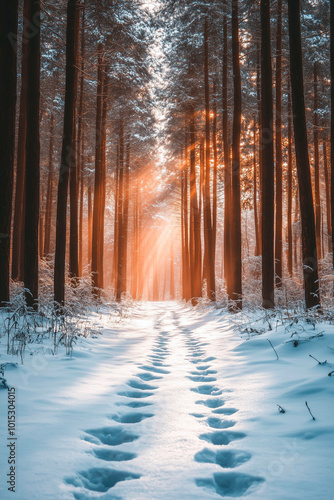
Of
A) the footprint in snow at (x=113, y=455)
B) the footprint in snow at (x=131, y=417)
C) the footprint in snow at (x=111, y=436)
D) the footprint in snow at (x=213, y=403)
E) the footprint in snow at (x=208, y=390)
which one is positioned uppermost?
the footprint in snow at (x=113, y=455)

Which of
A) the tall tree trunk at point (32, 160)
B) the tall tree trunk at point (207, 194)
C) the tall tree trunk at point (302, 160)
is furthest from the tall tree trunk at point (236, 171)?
the tall tree trunk at point (32, 160)

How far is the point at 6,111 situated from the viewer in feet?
21.3

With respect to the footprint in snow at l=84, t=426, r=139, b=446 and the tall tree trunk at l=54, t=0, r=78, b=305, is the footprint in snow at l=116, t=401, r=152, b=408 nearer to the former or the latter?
the footprint in snow at l=84, t=426, r=139, b=446

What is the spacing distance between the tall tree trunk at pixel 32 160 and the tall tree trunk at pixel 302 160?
573cm

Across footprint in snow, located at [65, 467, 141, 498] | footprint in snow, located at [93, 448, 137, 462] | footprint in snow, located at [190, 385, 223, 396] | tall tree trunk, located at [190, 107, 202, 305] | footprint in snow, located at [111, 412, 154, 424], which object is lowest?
footprint in snow, located at [190, 385, 223, 396]

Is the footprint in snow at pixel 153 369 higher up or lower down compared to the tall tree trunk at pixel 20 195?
lower down

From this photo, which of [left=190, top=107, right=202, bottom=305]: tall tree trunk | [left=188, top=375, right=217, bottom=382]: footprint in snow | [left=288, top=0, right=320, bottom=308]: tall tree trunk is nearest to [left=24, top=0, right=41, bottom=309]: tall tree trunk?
[left=188, top=375, right=217, bottom=382]: footprint in snow

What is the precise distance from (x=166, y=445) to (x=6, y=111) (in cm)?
698

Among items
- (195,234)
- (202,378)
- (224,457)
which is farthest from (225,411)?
(195,234)

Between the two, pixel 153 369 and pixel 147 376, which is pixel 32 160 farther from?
pixel 147 376

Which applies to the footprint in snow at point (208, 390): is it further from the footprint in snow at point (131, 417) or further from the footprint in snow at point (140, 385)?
the footprint in snow at point (131, 417)

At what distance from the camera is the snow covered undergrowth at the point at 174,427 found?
65.6 inches

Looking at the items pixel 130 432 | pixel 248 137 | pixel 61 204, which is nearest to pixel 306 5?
pixel 248 137

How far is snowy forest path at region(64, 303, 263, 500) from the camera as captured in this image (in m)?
1.67
